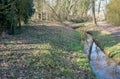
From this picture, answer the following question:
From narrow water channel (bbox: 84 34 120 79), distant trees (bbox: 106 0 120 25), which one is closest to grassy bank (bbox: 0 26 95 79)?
narrow water channel (bbox: 84 34 120 79)

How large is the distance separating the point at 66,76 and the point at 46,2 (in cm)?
4472

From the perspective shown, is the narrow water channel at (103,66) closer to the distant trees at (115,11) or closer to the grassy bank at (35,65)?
the grassy bank at (35,65)

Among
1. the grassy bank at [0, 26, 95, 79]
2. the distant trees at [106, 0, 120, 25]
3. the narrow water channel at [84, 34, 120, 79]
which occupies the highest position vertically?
the distant trees at [106, 0, 120, 25]

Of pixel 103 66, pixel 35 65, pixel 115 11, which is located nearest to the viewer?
pixel 35 65

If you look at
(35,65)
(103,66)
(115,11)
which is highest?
(115,11)

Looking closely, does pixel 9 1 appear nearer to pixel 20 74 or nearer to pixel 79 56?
pixel 79 56

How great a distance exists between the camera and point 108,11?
41938 mm

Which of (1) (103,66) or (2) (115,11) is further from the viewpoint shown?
(2) (115,11)

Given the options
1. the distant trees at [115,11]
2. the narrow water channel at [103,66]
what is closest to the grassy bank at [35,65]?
the narrow water channel at [103,66]

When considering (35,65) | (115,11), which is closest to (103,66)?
(35,65)

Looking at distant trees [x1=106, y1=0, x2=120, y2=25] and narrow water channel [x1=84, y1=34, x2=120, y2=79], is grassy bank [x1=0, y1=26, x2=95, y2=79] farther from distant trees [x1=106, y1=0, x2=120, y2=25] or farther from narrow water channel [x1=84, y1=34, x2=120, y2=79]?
distant trees [x1=106, y1=0, x2=120, y2=25]

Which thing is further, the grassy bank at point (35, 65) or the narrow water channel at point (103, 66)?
the narrow water channel at point (103, 66)

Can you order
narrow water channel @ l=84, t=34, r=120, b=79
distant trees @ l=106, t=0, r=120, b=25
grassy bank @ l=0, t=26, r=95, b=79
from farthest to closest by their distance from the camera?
distant trees @ l=106, t=0, r=120, b=25, narrow water channel @ l=84, t=34, r=120, b=79, grassy bank @ l=0, t=26, r=95, b=79

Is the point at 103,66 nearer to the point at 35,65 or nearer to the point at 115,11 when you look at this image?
the point at 35,65
